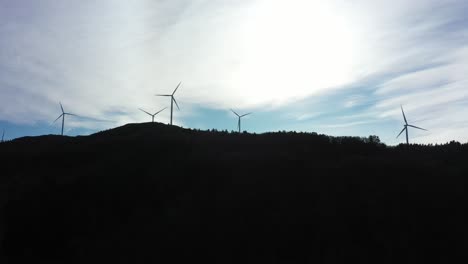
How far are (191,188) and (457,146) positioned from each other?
81.5 feet

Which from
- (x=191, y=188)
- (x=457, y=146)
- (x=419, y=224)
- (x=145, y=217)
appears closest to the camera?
(x=419, y=224)

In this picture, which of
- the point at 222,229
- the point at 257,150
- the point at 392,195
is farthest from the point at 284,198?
the point at 257,150

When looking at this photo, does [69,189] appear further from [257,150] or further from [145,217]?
[257,150]

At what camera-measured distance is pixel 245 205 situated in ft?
73.3

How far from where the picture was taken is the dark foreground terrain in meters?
18.4

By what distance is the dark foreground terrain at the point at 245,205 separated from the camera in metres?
18.4

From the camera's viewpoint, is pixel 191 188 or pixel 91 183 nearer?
pixel 191 188

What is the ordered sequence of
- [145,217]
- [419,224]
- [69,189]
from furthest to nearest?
1. [69,189]
2. [145,217]
3. [419,224]

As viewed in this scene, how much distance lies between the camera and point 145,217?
941 inches

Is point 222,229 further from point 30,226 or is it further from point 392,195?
point 30,226

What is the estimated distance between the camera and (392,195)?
22406 millimetres

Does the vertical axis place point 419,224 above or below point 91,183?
below

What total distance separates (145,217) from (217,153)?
33.5 ft

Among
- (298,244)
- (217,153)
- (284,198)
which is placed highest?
(217,153)
